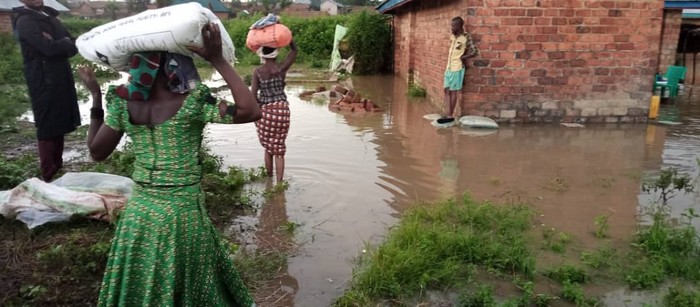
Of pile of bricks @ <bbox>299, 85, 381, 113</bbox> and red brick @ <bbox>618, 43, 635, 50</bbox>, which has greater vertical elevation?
red brick @ <bbox>618, 43, 635, 50</bbox>

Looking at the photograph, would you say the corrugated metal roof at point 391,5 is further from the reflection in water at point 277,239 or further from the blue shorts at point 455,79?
the reflection in water at point 277,239

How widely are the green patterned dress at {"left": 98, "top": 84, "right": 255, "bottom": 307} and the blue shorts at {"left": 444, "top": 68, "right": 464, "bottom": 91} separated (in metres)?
6.74

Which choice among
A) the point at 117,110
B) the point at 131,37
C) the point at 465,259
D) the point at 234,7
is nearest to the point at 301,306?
the point at 465,259

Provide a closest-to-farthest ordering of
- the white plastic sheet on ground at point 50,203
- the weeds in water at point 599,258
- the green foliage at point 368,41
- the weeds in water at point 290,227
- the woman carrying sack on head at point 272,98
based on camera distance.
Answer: the weeds in water at point 599,258 < the white plastic sheet on ground at point 50,203 < the weeds in water at point 290,227 < the woman carrying sack on head at point 272,98 < the green foliage at point 368,41

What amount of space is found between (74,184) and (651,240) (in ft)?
14.5

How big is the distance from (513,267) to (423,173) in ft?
8.49

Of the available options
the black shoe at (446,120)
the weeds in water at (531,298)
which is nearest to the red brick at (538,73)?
the black shoe at (446,120)

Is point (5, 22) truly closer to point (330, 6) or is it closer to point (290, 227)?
point (290, 227)

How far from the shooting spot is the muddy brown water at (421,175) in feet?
13.5

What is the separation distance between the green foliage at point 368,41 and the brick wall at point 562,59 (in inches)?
378

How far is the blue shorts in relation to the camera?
28.1ft

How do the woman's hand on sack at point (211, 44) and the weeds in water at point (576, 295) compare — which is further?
the weeds in water at point (576, 295)

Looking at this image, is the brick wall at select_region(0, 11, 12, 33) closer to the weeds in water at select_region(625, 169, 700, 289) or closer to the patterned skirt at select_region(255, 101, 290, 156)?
the patterned skirt at select_region(255, 101, 290, 156)

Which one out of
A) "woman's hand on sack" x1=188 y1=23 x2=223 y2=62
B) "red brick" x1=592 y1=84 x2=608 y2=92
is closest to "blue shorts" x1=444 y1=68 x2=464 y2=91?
"red brick" x1=592 y1=84 x2=608 y2=92
